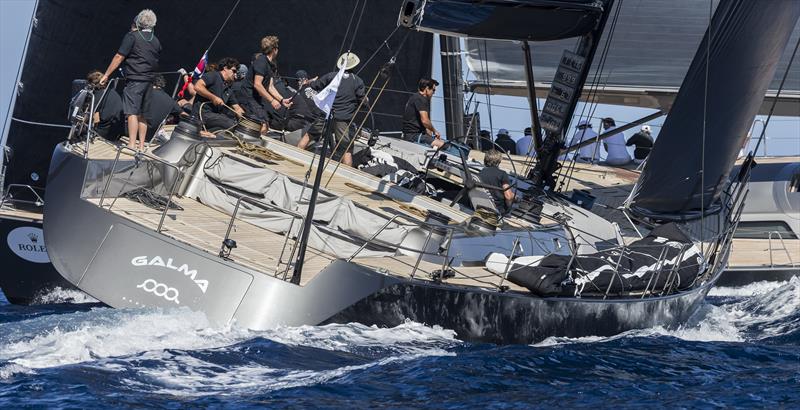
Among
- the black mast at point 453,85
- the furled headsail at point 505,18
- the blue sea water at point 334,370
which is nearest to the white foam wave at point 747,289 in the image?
the black mast at point 453,85

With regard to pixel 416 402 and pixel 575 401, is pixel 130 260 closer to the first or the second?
pixel 416 402

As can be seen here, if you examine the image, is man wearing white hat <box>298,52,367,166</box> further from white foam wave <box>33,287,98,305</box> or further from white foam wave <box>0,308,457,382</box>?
white foam wave <box>0,308,457,382</box>

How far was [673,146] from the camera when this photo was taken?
11.5 meters

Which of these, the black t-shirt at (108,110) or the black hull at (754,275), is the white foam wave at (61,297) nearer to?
the black t-shirt at (108,110)

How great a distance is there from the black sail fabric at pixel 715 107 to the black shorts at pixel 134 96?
443 cm

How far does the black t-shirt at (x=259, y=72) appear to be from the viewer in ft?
41.5

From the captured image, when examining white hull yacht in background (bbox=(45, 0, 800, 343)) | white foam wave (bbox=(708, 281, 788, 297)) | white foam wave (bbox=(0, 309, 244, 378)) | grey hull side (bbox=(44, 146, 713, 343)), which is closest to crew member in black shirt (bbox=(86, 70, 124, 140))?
white hull yacht in background (bbox=(45, 0, 800, 343))

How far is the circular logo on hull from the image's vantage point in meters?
12.5

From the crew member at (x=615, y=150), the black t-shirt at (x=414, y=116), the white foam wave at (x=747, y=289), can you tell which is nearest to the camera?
the black t-shirt at (x=414, y=116)

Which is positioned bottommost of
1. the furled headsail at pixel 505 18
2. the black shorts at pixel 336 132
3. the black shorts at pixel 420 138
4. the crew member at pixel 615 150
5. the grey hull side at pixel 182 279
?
the grey hull side at pixel 182 279

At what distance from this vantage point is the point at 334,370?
768cm

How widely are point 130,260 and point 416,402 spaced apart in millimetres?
2364

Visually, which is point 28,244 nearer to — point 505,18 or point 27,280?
point 27,280

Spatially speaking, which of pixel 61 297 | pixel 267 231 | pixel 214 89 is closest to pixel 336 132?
pixel 214 89
